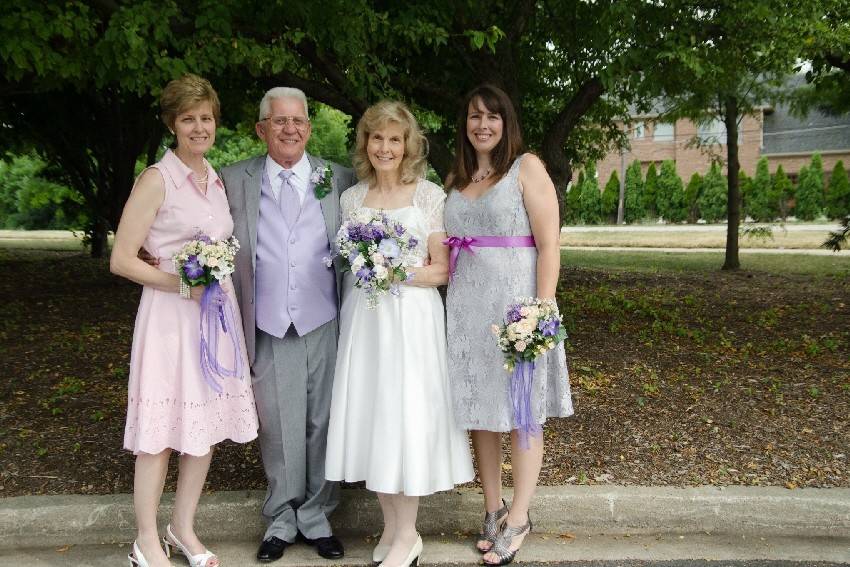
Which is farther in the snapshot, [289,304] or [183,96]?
[289,304]

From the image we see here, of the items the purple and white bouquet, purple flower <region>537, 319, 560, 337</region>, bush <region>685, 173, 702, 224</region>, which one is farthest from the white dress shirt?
bush <region>685, 173, 702, 224</region>

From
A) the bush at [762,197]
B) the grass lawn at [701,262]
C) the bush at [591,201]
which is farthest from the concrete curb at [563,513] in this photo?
the bush at [591,201]

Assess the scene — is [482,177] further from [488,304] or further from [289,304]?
[289,304]

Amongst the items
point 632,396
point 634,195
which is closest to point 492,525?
point 632,396

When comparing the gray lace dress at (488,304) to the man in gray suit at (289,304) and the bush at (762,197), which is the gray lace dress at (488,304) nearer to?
the man in gray suit at (289,304)

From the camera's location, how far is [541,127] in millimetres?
12109

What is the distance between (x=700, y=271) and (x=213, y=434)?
536 inches

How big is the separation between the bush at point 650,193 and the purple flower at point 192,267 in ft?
124

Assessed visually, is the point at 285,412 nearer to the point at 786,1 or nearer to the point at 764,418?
the point at 764,418

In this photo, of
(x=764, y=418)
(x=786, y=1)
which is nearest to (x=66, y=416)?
(x=764, y=418)

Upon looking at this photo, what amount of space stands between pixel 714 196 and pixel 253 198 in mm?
36046

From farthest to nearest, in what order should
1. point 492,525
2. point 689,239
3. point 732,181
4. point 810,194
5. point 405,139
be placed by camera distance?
point 810,194 < point 689,239 < point 732,181 < point 492,525 < point 405,139

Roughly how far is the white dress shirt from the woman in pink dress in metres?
0.26

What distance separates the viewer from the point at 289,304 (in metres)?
3.82
